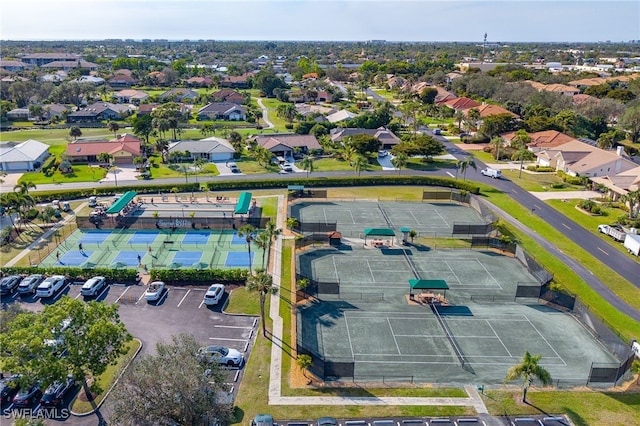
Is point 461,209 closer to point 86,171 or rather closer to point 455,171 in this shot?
point 455,171

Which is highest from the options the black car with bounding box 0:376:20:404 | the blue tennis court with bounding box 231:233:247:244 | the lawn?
the lawn

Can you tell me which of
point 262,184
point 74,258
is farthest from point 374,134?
point 74,258

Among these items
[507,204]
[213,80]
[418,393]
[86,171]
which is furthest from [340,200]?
[213,80]

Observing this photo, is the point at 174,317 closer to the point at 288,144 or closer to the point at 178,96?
the point at 288,144

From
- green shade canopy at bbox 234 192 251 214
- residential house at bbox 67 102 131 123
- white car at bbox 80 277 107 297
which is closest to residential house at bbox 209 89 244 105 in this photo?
residential house at bbox 67 102 131 123

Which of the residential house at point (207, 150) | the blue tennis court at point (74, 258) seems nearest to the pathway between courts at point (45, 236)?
the blue tennis court at point (74, 258)

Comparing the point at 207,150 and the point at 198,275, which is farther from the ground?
the point at 207,150

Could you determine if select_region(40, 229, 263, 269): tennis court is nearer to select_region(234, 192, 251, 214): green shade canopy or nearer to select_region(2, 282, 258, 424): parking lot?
select_region(234, 192, 251, 214): green shade canopy
